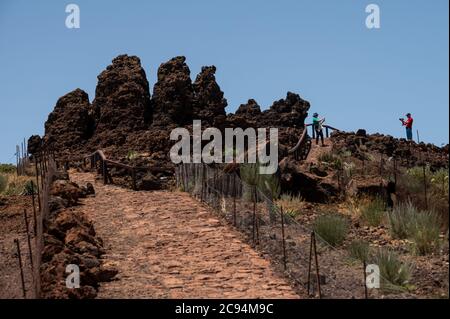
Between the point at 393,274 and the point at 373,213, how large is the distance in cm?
531

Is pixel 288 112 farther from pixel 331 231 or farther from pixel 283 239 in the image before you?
pixel 283 239

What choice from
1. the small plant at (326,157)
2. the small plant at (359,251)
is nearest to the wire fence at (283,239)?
the small plant at (359,251)

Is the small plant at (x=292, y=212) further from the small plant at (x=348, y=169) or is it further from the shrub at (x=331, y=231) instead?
the small plant at (x=348, y=169)

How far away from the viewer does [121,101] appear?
114ft

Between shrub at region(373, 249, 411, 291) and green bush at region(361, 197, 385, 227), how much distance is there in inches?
187

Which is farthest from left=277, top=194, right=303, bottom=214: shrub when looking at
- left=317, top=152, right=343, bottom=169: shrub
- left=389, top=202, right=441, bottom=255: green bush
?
left=317, top=152, right=343, bottom=169: shrub

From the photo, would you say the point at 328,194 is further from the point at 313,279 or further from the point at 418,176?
the point at 313,279

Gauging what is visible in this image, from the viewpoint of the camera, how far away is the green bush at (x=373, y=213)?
55.8ft

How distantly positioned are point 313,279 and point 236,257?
8.42ft

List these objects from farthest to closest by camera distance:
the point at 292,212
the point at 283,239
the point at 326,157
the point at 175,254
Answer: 1. the point at 326,157
2. the point at 292,212
3. the point at 175,254
4. the point at 283,239

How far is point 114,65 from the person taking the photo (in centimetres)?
3619

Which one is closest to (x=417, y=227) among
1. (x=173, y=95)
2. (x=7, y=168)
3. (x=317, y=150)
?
(x=317, y=150)

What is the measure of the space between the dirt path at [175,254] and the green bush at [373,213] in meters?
3.15

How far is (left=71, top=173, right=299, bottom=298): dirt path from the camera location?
12.3m
